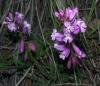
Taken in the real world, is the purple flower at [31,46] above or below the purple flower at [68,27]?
below

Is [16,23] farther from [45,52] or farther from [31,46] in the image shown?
[45,52]

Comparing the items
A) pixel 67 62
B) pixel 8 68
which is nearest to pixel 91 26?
pixel 67 62

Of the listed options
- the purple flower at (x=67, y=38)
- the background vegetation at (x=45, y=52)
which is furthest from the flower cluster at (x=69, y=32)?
the background vegetation at (x=45, y=52)

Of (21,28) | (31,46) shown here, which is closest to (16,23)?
(21,28)

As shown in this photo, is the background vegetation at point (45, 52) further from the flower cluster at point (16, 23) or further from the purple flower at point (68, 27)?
the purple flower at point (68, 27)

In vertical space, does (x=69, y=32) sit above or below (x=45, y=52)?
above

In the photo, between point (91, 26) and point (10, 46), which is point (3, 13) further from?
point (91, 26)

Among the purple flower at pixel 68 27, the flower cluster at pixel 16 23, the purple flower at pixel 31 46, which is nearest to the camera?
the purple flower at pixel 68 27
